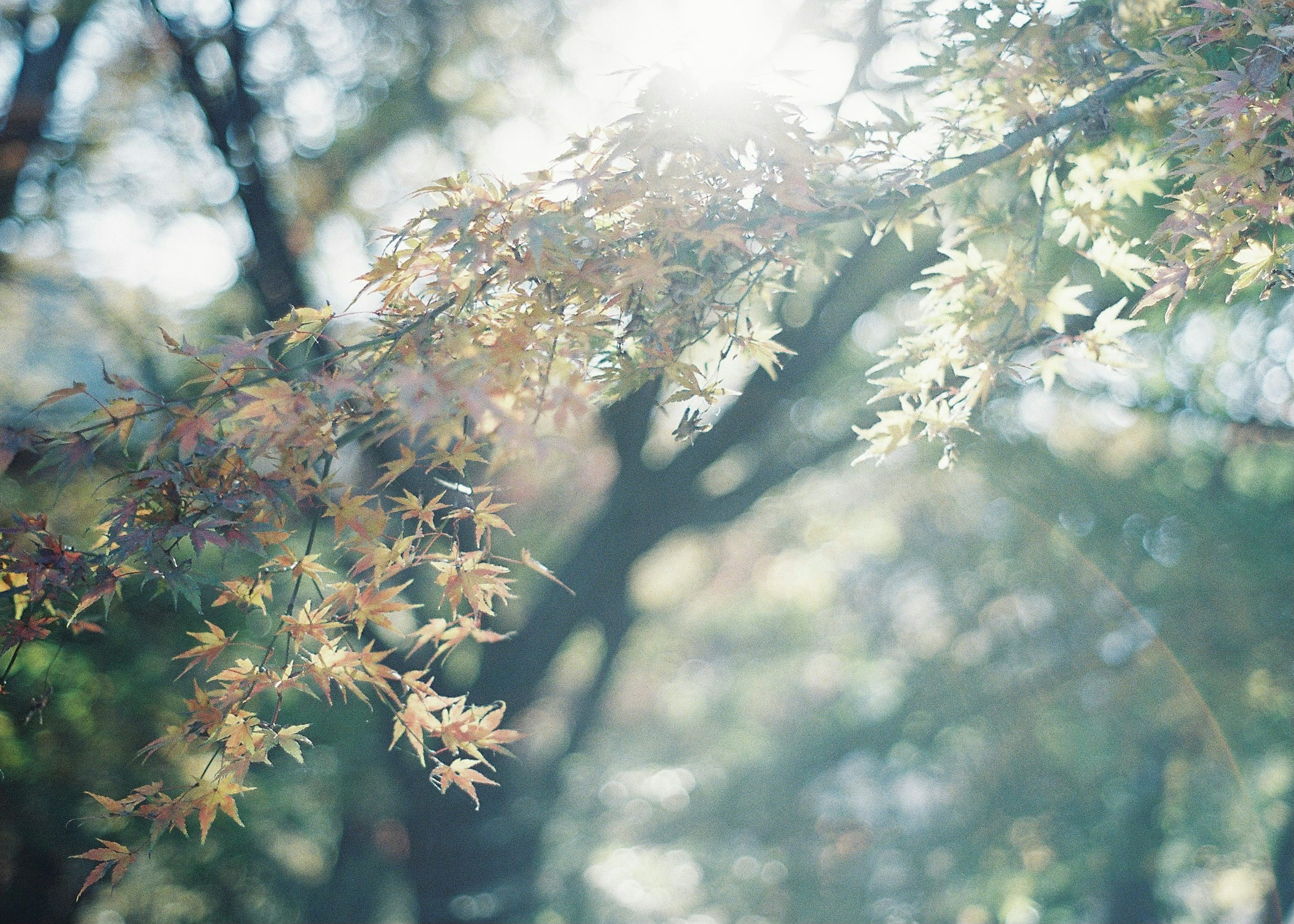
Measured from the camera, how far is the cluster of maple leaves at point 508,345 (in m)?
1.71

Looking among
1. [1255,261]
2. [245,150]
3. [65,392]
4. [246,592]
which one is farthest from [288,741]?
[245,150]

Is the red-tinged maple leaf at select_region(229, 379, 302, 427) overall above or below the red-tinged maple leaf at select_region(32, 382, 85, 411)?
below

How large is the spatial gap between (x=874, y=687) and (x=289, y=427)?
10153mm

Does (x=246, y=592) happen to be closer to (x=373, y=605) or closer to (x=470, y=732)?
(x=373, y=605)

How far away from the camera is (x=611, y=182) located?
1873mm

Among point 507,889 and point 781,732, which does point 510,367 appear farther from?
point 781,732

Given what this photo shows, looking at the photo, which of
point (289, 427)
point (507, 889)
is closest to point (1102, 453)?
point (507, 889)

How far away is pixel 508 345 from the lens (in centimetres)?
176

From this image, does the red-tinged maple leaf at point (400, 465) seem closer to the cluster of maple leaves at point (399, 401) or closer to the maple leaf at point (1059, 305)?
the cluster of maple leaves at point (399, 401)

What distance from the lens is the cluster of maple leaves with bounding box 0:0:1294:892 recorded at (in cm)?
171

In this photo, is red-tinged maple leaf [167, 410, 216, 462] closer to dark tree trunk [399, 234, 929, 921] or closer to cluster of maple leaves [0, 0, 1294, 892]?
A: cluster of maple leaves [0, 0, 1294, 892]

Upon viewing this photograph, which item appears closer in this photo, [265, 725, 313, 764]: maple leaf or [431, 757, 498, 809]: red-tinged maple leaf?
[265, 725, 313, 764]: maple leaf

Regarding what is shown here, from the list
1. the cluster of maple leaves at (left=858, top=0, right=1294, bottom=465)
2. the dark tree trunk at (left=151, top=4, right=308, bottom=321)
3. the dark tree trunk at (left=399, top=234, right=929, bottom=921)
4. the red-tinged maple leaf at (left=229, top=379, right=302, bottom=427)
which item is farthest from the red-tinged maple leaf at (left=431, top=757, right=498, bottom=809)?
the dark tree trunk at (left=151, top=4, right=308, bottom=321)

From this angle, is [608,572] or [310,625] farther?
[608,572]
